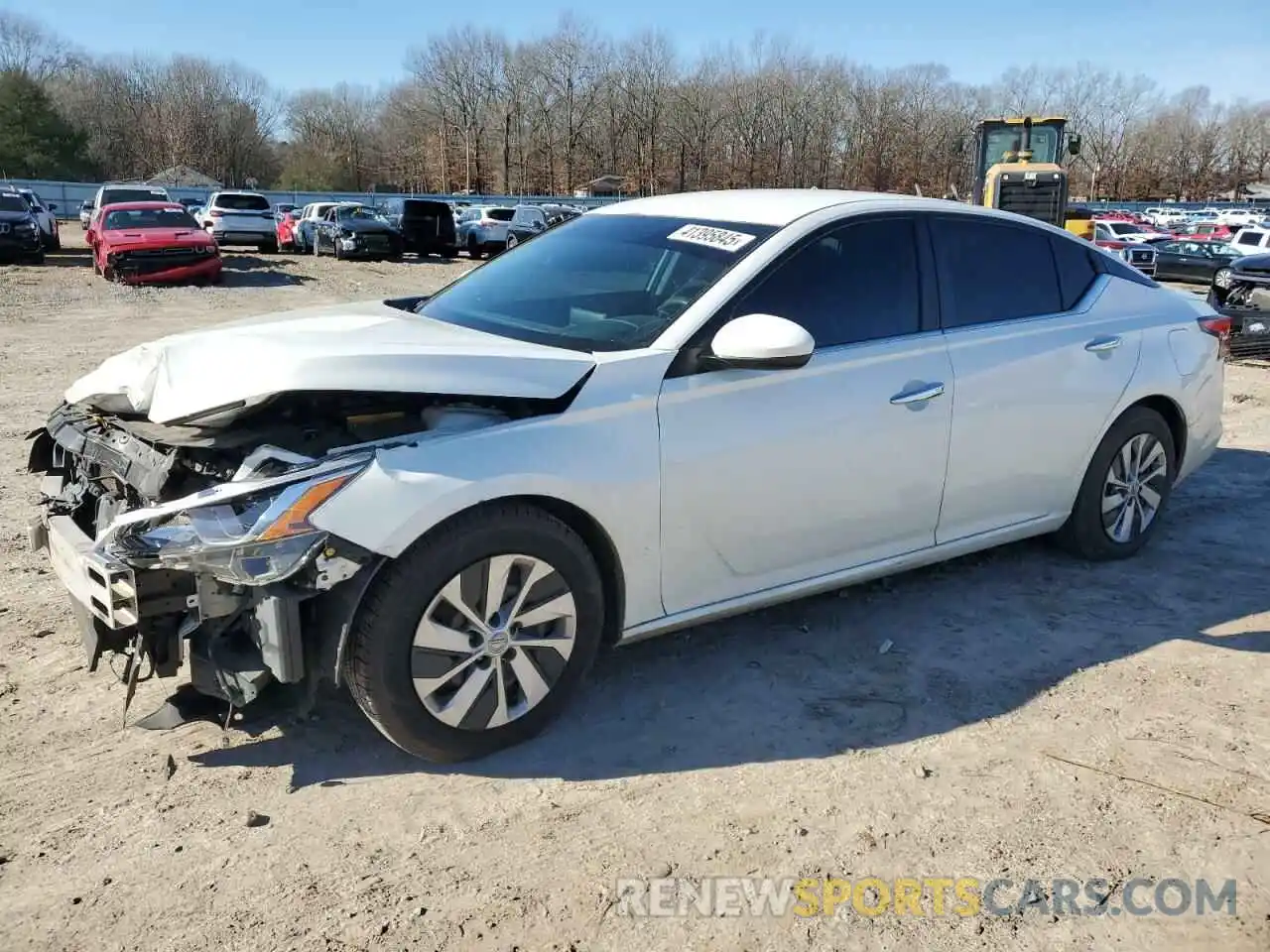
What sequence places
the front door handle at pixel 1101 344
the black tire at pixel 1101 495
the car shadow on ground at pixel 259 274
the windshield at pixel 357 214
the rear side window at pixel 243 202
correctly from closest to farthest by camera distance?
the front door handle at pixel 1101 344
the black tire at pixel 1101 495
the car shadow on ground at pixel 259 274
the windshield at pixel 357 214
the rear side window at pixel 243 202

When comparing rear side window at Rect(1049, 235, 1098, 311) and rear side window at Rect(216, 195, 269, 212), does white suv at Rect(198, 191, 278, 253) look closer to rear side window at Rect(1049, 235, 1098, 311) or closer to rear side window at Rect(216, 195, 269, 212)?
rear side window at Rect(216, 195, 269, 212)

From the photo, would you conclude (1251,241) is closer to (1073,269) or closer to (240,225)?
(1073,269)

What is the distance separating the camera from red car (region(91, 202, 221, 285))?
62.1 feet

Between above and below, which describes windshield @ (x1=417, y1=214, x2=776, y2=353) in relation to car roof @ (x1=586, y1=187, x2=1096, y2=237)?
below

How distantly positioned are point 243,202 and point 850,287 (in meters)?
→ 28.7

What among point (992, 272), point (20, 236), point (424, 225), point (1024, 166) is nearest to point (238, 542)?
point (992, 272)

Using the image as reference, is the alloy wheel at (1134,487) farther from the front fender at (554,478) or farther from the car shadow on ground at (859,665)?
the front fender at (554,478)

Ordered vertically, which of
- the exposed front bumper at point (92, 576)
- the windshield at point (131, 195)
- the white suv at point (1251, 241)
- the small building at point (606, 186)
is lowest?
the exposed front bumper at point (92, 576)

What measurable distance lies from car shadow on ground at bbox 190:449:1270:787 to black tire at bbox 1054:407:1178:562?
10cm

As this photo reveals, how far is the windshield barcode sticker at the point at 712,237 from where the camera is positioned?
3791 mm

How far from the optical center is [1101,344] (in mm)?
4660

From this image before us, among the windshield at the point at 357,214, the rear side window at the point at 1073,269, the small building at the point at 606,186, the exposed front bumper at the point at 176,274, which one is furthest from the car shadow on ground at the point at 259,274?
the small building at the point at 606,186

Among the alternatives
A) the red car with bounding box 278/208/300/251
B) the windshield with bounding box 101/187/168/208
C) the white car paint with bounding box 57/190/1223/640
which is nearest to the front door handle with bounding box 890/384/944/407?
the white car paint with bounding box 57/190/1223/640

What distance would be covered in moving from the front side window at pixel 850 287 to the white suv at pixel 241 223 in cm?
2720
